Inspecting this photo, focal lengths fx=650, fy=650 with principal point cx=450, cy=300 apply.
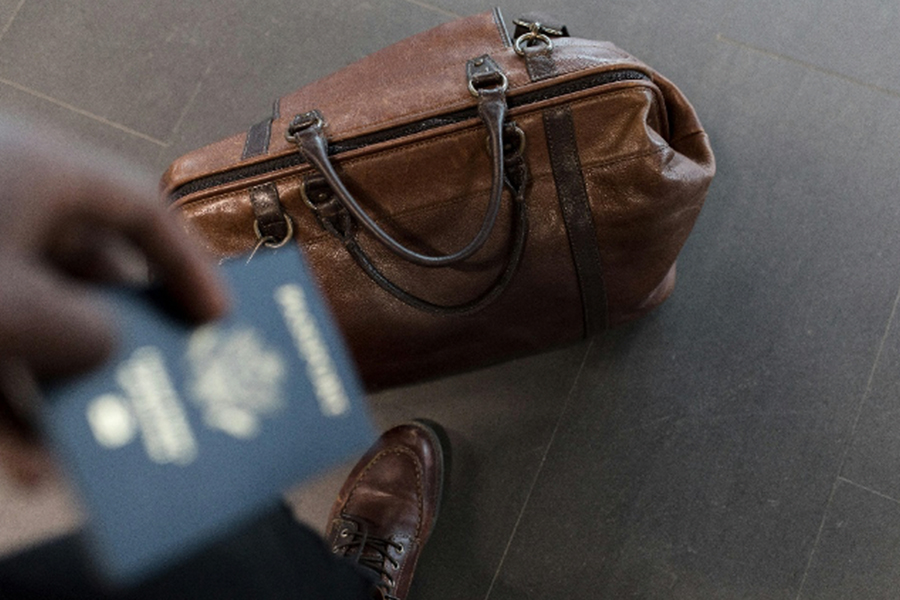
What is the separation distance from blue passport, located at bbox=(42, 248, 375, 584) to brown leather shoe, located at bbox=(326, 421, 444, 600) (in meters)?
0.56

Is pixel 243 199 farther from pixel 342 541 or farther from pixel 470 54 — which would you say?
pixel 342 541

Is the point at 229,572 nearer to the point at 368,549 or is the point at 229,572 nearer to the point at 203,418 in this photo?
the point at 203,418

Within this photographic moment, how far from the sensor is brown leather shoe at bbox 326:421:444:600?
3.17 ft

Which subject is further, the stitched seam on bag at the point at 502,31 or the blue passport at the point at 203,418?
the stitched seam on bag at the point at 502,31

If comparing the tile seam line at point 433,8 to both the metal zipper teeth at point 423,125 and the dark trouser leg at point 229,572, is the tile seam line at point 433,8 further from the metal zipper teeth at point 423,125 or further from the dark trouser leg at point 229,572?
the dark trouser leg at point 229,572

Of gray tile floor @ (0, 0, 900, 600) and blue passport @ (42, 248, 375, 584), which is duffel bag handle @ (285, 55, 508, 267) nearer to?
blue passport @ (42, 248, 375, 584)

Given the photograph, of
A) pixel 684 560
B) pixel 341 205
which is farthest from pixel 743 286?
pixel 341 205

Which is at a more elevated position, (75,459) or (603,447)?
(75,459)

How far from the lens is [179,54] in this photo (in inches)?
44.1

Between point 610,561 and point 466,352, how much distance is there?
1.28 feet

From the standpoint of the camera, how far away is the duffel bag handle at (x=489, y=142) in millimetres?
652

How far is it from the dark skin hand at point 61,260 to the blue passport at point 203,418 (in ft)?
0.05

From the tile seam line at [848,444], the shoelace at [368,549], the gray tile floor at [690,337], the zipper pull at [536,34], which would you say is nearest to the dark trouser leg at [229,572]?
the shoelace at [368,549]

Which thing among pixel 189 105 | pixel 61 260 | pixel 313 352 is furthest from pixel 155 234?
pixel 189 105
